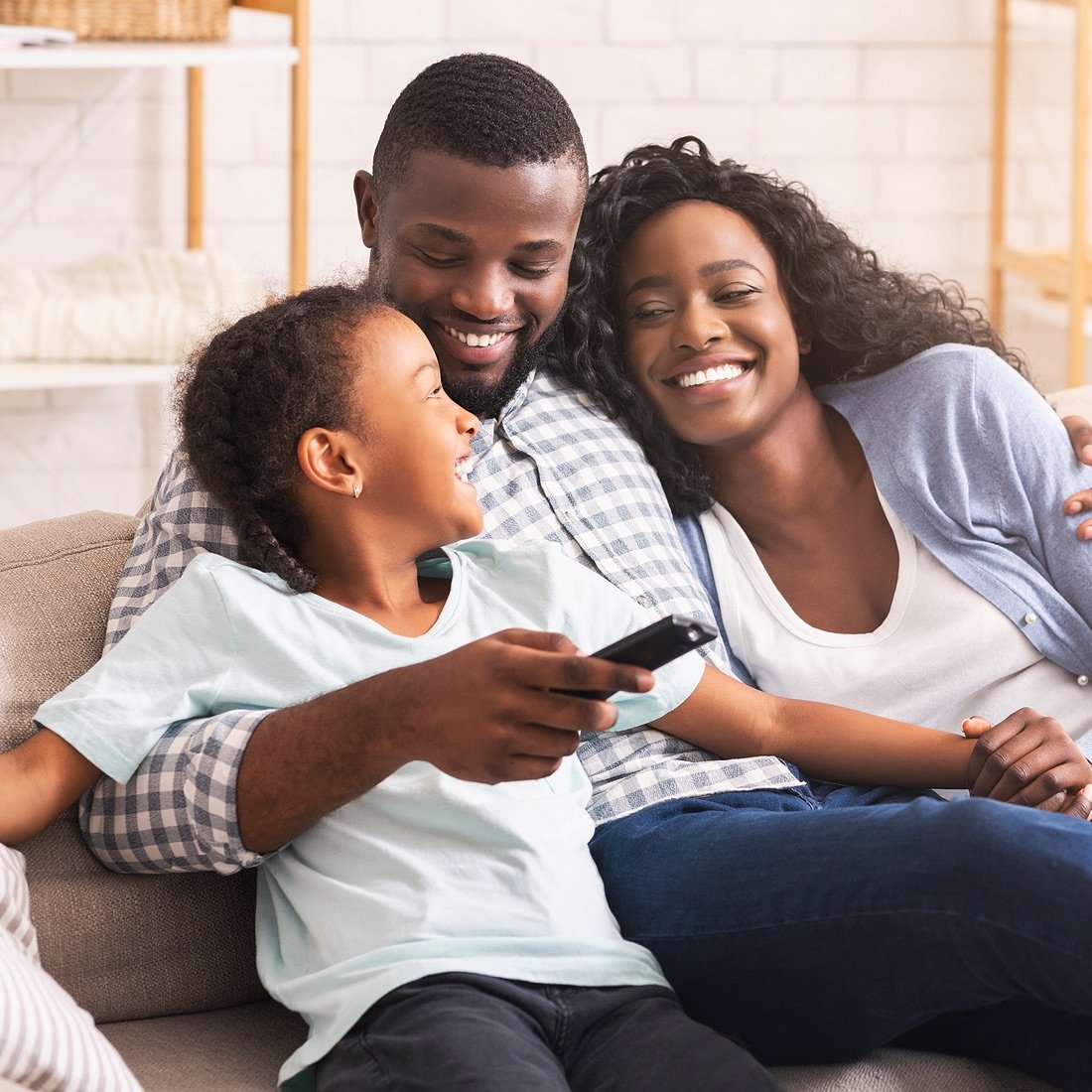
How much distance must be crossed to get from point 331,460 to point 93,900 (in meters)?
0.39

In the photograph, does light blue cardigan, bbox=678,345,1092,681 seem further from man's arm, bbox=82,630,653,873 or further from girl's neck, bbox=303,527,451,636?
man's arm, bbox=82,630,653,873

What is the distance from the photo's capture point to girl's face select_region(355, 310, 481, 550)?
1.32 metres

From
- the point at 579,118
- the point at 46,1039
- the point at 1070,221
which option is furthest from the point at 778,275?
the point at 1070,221

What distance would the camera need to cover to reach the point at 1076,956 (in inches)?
44.5

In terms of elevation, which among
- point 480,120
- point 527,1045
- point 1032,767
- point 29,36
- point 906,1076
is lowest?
point 906,1076

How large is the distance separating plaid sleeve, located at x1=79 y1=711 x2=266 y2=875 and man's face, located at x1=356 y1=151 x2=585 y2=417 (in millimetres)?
459

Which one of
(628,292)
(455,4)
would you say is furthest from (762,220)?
(455,4)

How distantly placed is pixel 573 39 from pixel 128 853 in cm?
216

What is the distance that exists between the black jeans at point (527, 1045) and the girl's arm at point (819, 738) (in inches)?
11.3

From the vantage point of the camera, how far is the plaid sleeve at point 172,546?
1.37 m

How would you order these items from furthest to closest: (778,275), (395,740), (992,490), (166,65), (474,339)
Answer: (166,65)
(778,275)
(992,490)
(474,339)
(395,740)

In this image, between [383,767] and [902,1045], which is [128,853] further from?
[902,1045]

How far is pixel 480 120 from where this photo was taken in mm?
1514

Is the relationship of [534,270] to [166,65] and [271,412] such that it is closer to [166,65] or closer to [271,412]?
[271,412]
